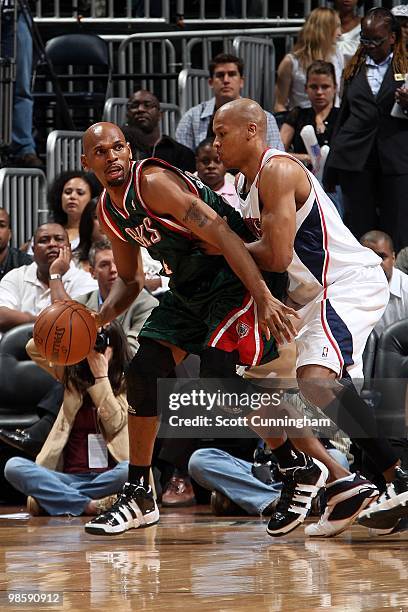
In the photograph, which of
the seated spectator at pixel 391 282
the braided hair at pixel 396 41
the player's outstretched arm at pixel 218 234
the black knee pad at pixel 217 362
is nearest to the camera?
the player's outstretched arm at pixel 218 234

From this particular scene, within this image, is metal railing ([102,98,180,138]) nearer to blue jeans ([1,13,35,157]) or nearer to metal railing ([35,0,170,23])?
blue jeans ([1,13,35,157])

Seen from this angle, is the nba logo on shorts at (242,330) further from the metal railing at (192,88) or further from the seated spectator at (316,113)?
the metal railing at (192,88)

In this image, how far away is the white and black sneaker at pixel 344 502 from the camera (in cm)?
495

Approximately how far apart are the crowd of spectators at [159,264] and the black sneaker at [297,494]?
17.1 inches

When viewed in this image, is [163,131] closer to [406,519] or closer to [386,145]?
[386,145]

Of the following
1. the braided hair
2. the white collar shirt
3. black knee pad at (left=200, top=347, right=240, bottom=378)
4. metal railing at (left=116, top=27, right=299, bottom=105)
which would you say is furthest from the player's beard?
metal railing at (left=116, top=27, right=299, bottom=105)

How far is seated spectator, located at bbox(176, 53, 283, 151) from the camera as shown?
917 centimetres

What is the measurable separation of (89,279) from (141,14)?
5141mm

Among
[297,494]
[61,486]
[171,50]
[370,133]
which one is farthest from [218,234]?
[171,50]

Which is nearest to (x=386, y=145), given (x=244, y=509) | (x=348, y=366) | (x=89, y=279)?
(x=89, y=279)

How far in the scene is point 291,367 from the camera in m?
5.16

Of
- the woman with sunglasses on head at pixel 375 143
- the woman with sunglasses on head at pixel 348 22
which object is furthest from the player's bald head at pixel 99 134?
the woman with sunglasses on head at pixel 348 22

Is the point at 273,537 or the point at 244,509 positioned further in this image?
the point at 244,509

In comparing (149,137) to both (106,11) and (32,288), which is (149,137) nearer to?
(32,288)
